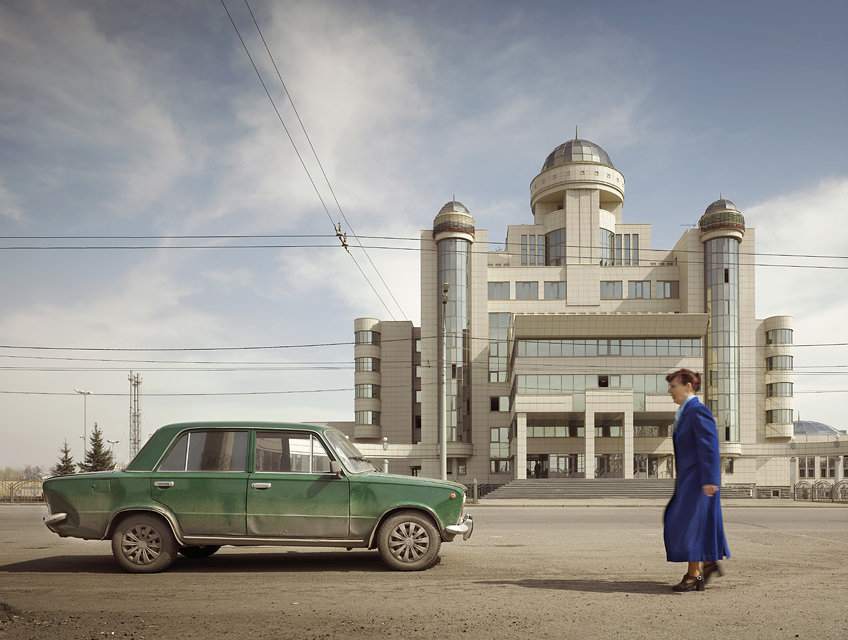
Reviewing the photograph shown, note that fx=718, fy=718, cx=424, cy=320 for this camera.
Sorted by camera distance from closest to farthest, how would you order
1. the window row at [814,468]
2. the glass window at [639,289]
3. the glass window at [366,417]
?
the glass window at [639,289], the glass window at [366,417], the window row at [814,468]

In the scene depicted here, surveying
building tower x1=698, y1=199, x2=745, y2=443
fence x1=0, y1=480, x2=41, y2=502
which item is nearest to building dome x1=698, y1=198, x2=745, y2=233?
building tower x1=698, y1=199, x2=745, y2=443

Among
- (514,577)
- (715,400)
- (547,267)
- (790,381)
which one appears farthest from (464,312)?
(514,577)

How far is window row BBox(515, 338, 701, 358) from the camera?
5522 cm

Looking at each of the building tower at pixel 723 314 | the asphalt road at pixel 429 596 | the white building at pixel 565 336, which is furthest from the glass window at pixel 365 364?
the asphalt road at pixel 429 596

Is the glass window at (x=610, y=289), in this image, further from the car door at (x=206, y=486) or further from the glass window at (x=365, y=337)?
the car door at (x=206, y=486)

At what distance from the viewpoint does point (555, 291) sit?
218ft

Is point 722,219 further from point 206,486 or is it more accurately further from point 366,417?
point 206,486

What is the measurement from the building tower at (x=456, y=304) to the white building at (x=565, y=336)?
0.43ft

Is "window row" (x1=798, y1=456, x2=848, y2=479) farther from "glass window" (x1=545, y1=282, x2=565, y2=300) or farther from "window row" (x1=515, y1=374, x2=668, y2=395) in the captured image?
"window row" (x1=515, y1=374, x2=668, y2=395)


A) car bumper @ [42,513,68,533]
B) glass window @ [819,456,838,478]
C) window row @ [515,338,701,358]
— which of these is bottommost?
glass window @ [819,456,838,478]

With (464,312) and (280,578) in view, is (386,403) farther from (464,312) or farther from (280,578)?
(280,578)

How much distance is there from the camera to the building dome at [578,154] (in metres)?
68.0

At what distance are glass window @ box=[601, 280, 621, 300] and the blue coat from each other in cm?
6121

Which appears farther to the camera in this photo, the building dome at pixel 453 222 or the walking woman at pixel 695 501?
the building dome at pixel 453 222
